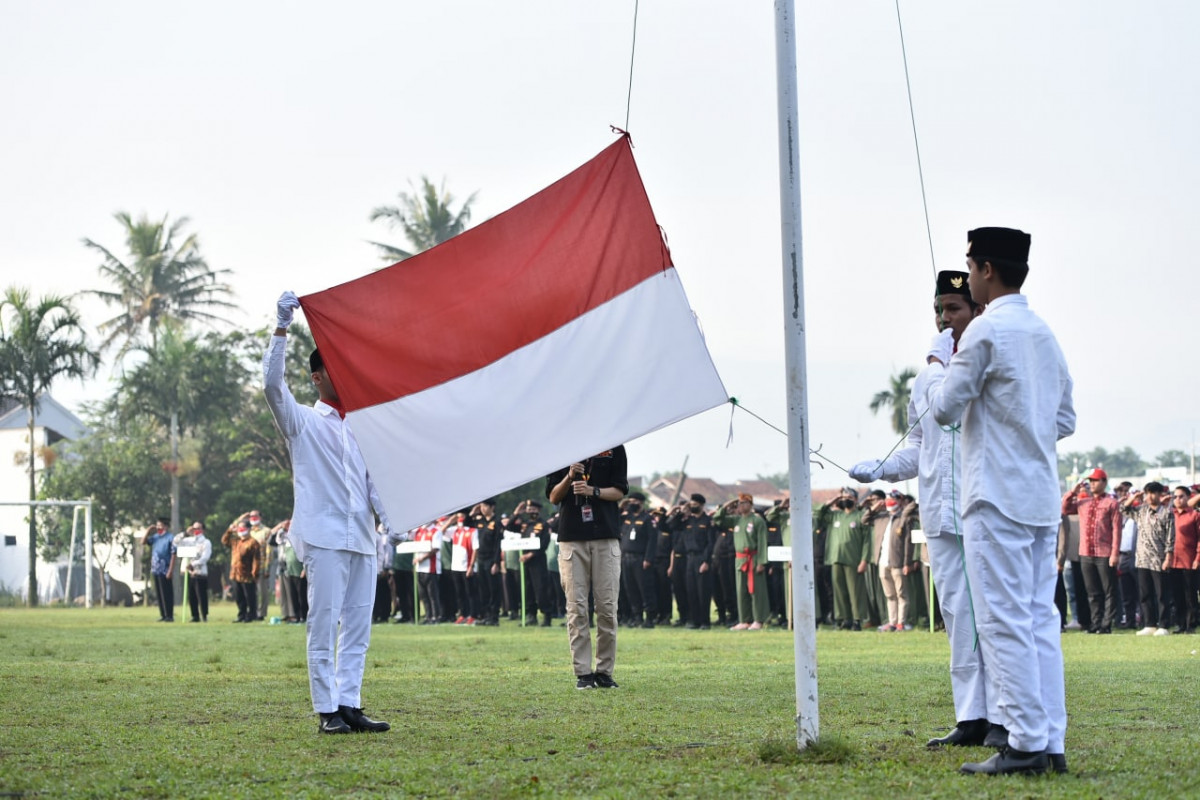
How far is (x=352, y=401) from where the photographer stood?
8.25 meters

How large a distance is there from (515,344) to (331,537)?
1.60 metres

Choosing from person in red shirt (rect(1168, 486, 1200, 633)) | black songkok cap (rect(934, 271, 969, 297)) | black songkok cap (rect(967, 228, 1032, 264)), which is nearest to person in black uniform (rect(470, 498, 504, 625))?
person in red shirt (rect(1168, 486, 1200, 633))

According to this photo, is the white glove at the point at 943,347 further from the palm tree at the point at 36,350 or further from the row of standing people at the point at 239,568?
the palm tree at the point at 36,350

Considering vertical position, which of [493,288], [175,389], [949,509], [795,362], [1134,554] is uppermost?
[175,389]

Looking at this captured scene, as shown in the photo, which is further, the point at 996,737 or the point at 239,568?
the point at 239,568

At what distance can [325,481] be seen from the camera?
342 inches

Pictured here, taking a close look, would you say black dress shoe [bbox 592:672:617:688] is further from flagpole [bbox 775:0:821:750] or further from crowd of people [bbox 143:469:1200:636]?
crowd of people [bbox 143:469:1200:636]

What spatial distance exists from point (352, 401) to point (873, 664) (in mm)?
7525

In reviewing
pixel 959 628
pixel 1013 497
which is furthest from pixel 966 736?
pixel 1013 497

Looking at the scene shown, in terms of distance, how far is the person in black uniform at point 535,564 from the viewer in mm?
27797

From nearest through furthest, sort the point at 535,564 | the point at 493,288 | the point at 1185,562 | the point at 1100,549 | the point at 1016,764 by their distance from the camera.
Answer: the point at 1016,764 → the point at 493,288 → the point at 1185,562 → the point at 1100,549 → the point at 535,564

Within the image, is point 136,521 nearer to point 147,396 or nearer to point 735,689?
point 147,396

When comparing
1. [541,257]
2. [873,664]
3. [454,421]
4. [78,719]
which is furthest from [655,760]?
[873,664]

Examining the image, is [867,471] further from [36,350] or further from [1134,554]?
[36,350]
